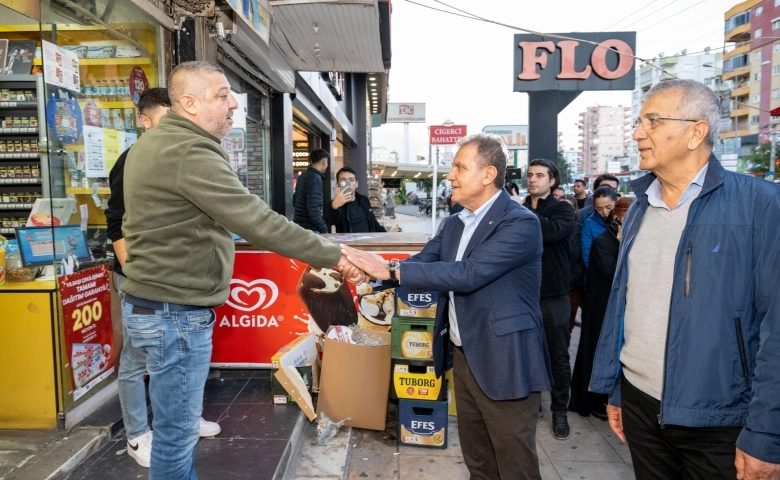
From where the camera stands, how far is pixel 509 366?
241 cm

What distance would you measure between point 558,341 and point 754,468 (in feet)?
8.69

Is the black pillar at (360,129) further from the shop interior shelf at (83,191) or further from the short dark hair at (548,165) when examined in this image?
the shop interior shelf at (83,191)

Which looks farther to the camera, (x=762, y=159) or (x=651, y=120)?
(x=762, y=159)

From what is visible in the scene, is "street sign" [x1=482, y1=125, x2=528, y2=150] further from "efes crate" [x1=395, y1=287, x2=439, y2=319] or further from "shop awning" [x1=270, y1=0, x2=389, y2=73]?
"efes crate" [x1=395, y1=287, x2=439, y2=319]

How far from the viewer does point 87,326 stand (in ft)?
11.8

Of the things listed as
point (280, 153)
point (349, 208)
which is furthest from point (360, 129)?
point (349, 208)

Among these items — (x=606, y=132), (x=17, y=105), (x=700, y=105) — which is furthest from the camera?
(x=606, y=132)

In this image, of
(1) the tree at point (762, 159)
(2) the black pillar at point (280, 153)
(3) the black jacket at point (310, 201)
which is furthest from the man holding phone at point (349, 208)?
(1) the tree at point (762, 159)

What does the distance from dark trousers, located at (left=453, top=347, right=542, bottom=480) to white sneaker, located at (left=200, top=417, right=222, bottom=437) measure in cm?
181

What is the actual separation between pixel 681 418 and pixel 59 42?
4096mm

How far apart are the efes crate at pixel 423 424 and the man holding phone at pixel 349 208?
3.03m

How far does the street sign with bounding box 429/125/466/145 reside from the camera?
34.1 feet

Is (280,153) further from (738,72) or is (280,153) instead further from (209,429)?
(738,72)

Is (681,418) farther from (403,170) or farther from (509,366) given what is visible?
(403,170)
